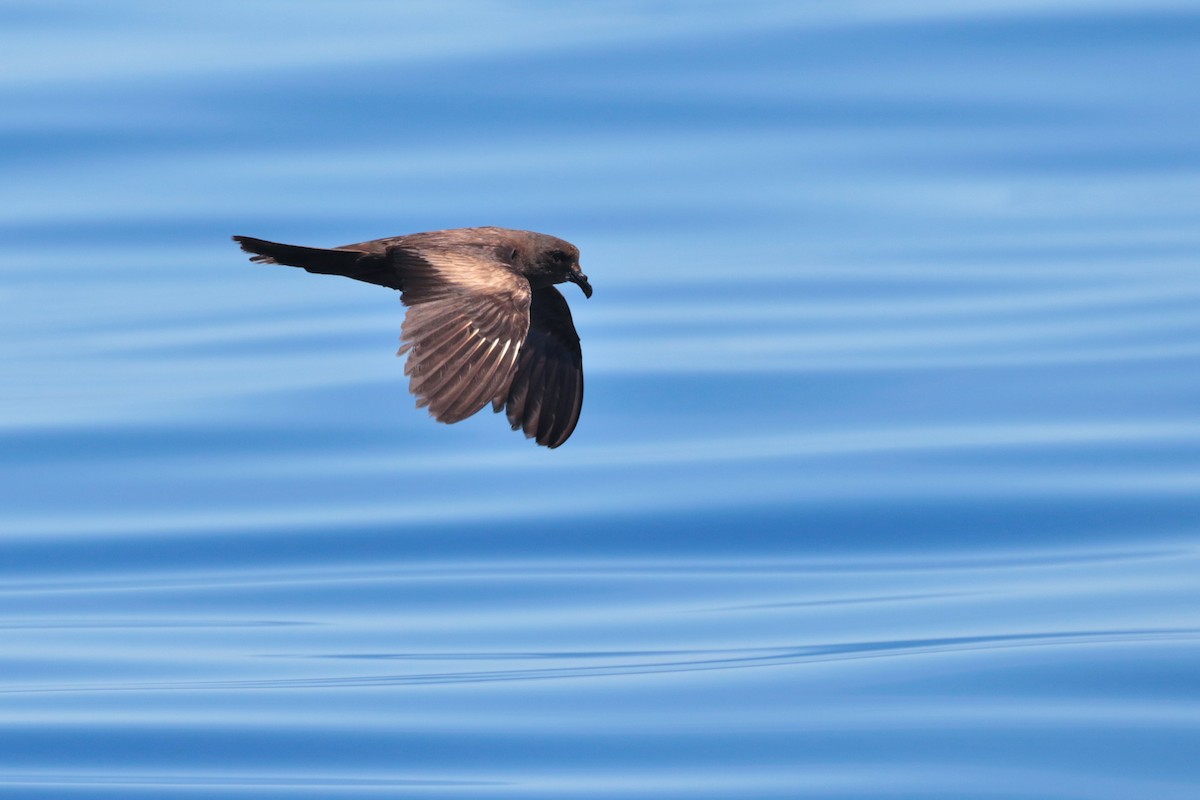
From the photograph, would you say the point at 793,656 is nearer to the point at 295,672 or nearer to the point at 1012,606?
the point at 1012,606

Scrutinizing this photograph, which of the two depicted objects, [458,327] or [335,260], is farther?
[335,260]

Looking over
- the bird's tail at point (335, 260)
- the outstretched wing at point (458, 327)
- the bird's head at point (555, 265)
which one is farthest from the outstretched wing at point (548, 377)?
the outstretched wing at point (458, 327)

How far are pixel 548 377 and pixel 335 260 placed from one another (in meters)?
1.28

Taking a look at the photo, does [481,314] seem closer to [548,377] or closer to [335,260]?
[335,260]

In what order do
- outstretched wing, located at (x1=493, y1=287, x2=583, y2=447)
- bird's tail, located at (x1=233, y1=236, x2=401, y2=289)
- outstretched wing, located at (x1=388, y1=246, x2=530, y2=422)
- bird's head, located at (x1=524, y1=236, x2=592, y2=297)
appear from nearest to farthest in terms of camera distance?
1. outstretched wing, located at (x1=388, y1=246, x2=530, y2=422)
2. bird's tail, located at (x1=233, y1=236, x2=401, y2=289)
3. bird's head, located at (x1=524, y1=236, x2=592, y2=297)
4. outstretched wing, located at (x1=493, y1=287, x2=583, y2=447)

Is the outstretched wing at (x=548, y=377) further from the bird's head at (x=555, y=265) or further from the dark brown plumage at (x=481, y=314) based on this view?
the bird's head at (x=555, y=265)

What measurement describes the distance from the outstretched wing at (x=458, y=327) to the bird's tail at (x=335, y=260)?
138 millimetres

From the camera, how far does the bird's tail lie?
1006 cm

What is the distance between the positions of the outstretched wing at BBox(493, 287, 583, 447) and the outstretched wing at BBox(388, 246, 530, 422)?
1.03 m

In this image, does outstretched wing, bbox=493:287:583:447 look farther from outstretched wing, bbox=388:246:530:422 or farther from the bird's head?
outstretched wing, bbox=388:246:530:422

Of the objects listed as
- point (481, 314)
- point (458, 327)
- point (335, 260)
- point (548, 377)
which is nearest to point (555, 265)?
point (548, 377)

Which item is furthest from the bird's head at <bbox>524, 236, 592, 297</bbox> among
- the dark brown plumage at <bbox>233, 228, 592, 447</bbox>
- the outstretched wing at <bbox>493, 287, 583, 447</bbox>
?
the outstretched wing at <bbox>493, 287, 583, 447</bbox>

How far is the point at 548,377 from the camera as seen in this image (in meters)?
11.2

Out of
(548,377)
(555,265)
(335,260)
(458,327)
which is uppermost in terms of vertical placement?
(555,265)
